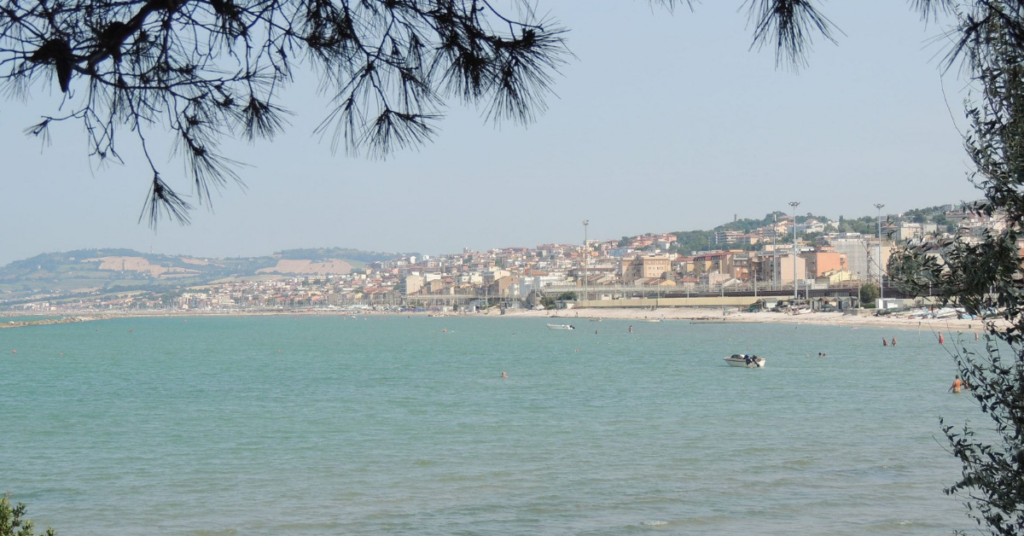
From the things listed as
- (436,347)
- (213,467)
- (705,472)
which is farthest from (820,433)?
(436,347)

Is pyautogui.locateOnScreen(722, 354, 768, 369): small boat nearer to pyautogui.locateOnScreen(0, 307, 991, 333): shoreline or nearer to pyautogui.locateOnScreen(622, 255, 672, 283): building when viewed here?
pyautogui.locateOnScreen(0, 307, 991, 333): shoreline

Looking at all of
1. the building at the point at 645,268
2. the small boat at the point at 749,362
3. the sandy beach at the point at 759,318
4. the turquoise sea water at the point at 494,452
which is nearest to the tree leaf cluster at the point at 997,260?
the turquoise sea water at the point at 494,452

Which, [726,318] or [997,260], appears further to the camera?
[726,318]

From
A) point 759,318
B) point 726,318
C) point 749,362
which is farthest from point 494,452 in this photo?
point 726,318

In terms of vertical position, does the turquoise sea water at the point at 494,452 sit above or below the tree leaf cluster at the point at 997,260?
below

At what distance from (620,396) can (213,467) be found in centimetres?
1251

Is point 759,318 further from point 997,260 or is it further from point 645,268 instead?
point 997,260

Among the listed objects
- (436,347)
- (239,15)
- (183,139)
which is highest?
(239,15)

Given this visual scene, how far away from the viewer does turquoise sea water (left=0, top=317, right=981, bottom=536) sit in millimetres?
11312

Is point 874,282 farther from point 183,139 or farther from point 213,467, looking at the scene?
point 183,139

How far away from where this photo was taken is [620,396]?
24.9 m

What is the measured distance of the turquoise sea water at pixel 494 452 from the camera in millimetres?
11312

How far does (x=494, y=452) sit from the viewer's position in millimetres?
15867

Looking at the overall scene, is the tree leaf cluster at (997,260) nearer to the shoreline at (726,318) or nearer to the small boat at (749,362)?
the small boat at (749,362)
